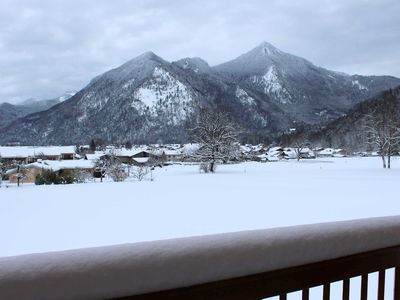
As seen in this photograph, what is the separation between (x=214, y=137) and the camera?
41812 mm

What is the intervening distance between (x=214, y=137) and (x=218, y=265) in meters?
40.5

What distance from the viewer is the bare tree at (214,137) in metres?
41.3

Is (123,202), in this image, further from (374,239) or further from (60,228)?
(374,239)

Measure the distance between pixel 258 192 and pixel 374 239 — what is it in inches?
826

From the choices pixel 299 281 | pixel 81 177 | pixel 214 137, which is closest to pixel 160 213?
pixel 299 281

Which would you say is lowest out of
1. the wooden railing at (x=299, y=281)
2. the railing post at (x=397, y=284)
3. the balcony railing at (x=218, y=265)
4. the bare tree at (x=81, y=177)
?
the bare tree at (x=81, y=177)

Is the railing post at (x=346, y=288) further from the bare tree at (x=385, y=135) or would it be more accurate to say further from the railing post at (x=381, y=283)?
the bare tree at (x=385, y=135)

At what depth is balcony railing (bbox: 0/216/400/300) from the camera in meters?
1.15

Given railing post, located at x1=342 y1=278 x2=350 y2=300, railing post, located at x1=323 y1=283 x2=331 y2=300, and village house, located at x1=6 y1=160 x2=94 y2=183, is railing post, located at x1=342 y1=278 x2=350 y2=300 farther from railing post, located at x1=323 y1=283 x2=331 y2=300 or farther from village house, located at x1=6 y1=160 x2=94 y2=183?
village house, located at x1=6 y1=160 x2=94 y2=183

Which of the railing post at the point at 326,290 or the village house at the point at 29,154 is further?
the village house at the point at 29,154

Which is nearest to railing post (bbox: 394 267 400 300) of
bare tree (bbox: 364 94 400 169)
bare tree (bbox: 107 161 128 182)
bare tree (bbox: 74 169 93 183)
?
bare tree (bbox: 107 161 128 182)

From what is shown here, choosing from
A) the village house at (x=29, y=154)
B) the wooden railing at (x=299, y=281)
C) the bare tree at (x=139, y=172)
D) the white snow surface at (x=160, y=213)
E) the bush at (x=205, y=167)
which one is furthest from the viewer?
the village house at (x=29, y=154)

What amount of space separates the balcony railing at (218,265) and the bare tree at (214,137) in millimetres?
39227

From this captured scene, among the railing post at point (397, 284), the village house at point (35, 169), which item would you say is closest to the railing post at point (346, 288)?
the railing post at point (397, 284)
